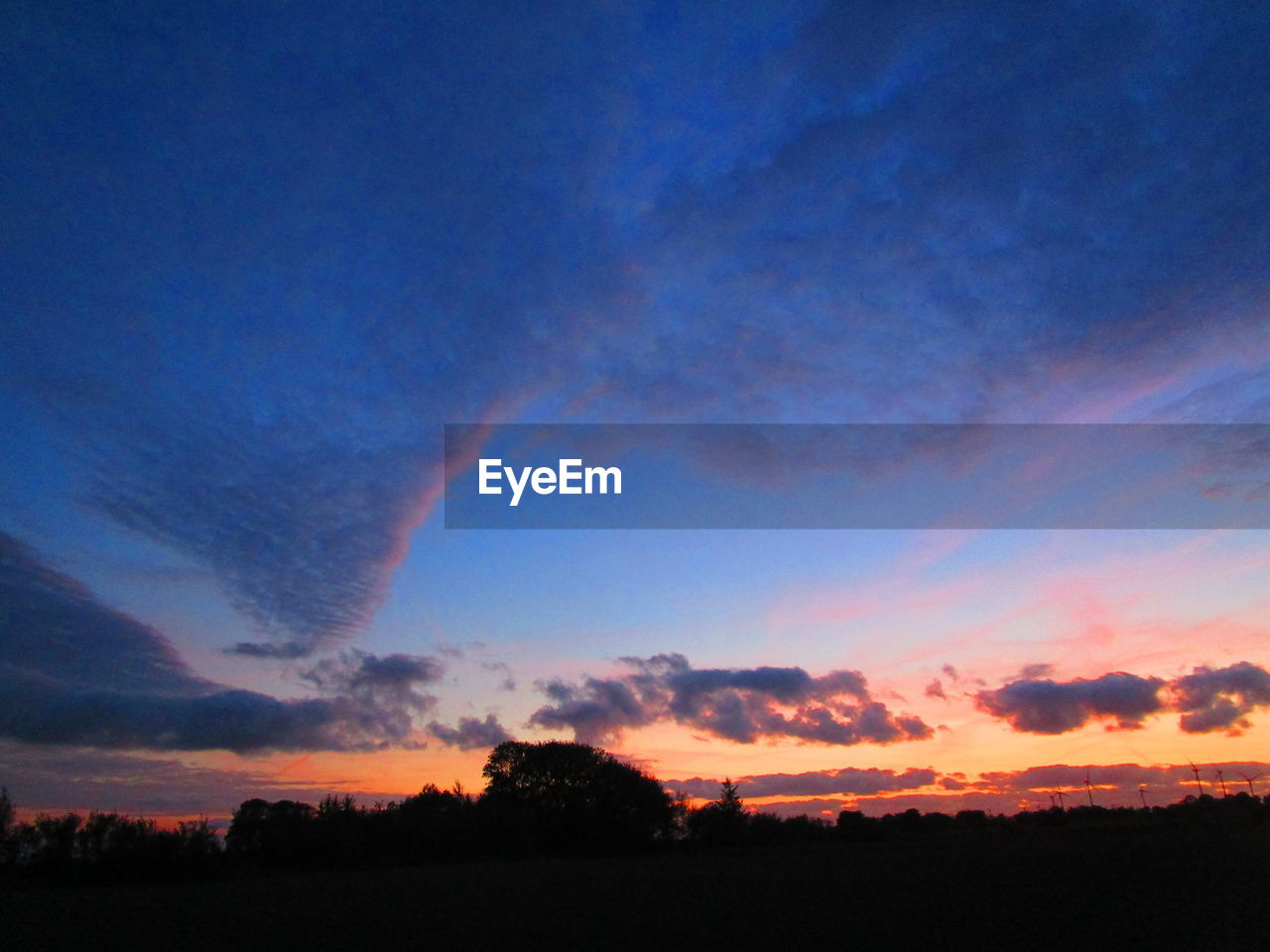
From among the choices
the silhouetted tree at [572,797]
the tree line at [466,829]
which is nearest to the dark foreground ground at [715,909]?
the tree line at [466,829]

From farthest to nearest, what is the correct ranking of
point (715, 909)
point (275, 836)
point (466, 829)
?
point (466, 829)
point (275, 836)
point (715, 909)

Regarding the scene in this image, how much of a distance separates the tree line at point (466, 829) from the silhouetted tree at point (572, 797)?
0.35ft

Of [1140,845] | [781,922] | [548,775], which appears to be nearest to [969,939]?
[781,922]

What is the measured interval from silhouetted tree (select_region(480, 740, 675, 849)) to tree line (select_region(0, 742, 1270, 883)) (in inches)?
4.3

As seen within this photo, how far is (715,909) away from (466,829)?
40154 millimetres

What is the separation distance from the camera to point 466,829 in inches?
2238

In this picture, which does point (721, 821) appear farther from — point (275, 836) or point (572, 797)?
point (275, 836)

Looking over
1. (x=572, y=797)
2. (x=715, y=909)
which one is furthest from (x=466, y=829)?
(x=715, y=909)

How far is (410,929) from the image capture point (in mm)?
18984

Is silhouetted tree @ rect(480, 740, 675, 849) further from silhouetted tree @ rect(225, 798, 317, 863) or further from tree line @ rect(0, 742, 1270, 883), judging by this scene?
silhouetted tree @ rect(225, 798, 317, 863)

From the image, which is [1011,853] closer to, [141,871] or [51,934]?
[51,934]

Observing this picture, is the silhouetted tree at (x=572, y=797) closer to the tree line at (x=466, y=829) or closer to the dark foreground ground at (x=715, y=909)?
the tree line at (x=466, y=829)

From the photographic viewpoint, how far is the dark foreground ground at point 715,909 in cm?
1714

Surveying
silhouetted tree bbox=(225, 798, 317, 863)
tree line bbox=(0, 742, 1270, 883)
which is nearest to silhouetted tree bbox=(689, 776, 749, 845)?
tree line bbox=(0, 742, 1270, 883)
